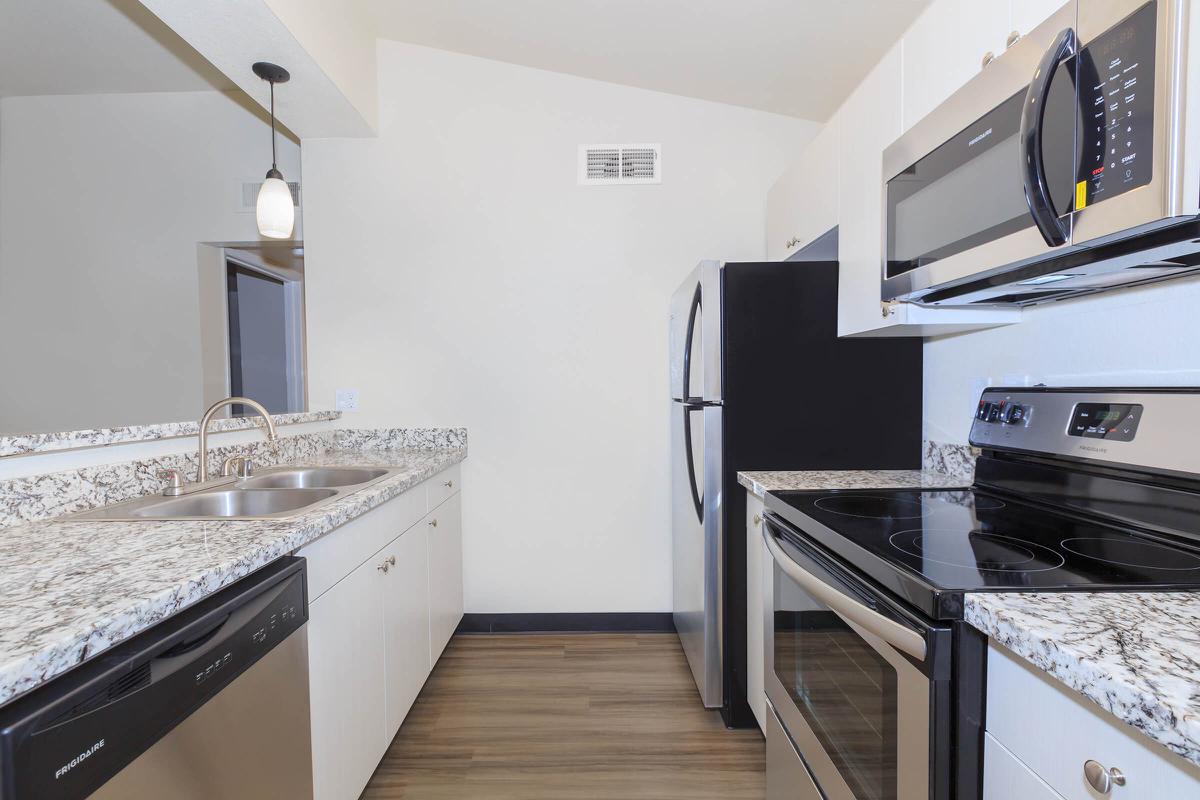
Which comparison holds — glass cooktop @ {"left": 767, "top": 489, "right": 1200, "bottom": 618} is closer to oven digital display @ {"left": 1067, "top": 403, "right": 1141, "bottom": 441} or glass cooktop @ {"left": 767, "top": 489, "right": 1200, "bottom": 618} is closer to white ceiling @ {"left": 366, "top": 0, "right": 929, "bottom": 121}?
oven digital display @ {"left": 1067, "top": 403, "right": 1141, "bottom": 441}

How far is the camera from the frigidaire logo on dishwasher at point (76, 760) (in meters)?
0.68

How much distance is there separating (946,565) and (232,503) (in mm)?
1876

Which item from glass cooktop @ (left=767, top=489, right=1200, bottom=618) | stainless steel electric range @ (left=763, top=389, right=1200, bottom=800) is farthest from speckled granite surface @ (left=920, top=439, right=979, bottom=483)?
glass cooktop @ (left=767, top=489, right=1200, bottom=618)

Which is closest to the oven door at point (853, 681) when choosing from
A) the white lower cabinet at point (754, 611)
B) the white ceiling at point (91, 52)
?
the white lower cabinet at point (754, 611)

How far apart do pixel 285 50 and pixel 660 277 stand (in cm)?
179

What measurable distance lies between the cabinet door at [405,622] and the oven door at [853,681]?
1171 mm

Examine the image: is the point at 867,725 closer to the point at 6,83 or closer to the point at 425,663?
the point at 425,663

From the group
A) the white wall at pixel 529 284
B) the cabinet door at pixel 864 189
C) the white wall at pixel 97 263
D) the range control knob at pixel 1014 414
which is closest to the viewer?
the range control knob at pixel 1014 414

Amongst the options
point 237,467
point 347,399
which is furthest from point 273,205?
point 347,399

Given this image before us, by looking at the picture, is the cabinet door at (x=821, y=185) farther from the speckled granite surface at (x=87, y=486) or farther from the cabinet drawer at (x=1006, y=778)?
the speckled granite surface at (x=87, y=486)

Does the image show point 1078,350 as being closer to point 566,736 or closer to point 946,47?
point 946,47

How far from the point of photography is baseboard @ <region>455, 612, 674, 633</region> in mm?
2908

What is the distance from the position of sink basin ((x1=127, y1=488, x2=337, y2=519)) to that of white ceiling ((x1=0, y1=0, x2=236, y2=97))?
2.19 metres

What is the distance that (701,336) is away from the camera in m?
2.03
